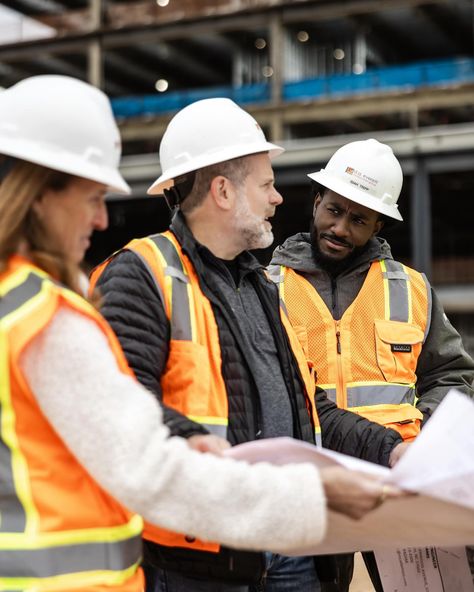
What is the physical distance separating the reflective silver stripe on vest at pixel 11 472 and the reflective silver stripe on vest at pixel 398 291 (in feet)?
7.84

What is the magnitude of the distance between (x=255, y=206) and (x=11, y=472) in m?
1.40

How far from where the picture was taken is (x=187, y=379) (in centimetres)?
258

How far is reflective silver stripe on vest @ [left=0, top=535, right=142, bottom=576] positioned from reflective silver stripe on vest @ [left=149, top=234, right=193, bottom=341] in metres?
0.83

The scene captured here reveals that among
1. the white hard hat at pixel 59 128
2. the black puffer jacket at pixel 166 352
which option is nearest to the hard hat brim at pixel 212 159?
the black puffer jacket at pixel 166 352

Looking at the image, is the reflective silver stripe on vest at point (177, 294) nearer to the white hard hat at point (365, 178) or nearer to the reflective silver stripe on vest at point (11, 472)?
the reflective silver stripe on vest at point (11, 472)

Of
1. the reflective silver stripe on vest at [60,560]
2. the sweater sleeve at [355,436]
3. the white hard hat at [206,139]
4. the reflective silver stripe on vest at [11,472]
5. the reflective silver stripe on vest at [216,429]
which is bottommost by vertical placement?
the sweater sleeve at [355,436]

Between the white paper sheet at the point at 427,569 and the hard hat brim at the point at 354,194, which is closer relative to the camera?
the white paper sheet at the point at 427,569

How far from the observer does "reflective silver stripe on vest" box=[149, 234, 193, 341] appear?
2613mm

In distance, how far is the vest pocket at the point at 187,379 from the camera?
2.57 m

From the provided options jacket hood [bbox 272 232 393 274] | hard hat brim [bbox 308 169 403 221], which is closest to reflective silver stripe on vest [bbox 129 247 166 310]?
jacket hood [bbox 272 232 393 274]

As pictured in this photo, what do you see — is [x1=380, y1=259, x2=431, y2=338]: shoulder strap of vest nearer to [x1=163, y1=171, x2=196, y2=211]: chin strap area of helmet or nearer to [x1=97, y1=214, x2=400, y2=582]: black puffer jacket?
[x1=97, y1=214, x2=400, y2=582]: black puffer jacket

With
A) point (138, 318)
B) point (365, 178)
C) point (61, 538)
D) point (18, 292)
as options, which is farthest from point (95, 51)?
point (61, 538)

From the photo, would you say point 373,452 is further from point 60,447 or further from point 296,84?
point 296,84

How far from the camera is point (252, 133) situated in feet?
9.73
